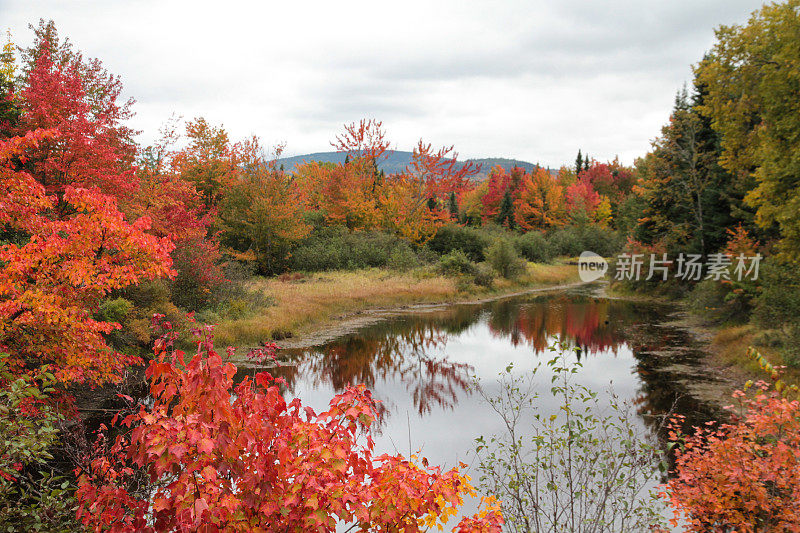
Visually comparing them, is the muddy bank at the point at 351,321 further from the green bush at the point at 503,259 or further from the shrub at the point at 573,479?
the shrub at the point at 573,479

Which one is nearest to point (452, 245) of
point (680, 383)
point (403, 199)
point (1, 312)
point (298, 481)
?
point (403, 199)

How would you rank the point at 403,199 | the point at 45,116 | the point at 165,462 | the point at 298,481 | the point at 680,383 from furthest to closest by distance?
1. the point at 403,199
2. the point at 680,383
3. the point at 45,116
4. the point at 298,481
5. the point at 165,462

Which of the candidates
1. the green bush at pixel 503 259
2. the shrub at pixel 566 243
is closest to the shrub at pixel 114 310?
the green bush at pixel 503 259

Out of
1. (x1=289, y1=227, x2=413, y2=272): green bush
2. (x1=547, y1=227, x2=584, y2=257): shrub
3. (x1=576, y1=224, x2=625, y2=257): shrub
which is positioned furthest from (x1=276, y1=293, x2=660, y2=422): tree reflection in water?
(x1=576, y1=224, x2=625, y2=257): shrub

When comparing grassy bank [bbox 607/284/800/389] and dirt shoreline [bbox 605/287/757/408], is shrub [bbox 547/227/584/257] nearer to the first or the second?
dirt shoreline [bbox 605/287/757/408]

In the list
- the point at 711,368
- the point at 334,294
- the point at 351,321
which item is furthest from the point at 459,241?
the point at 711,368

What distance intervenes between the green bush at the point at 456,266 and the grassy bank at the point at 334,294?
806 mm

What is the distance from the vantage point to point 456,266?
3198 cm

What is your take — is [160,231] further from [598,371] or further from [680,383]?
[680,383]

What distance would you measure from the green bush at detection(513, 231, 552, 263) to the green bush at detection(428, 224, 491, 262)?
588cm

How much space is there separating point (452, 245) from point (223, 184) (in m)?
17.2

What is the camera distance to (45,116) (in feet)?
36.3

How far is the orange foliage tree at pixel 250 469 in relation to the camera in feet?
9.04

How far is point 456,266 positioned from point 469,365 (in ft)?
57.5
